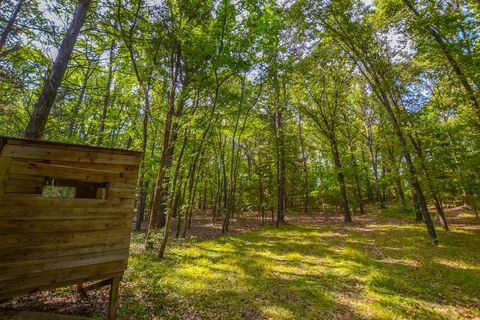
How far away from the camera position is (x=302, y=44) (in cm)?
1792

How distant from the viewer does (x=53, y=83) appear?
6.16 m

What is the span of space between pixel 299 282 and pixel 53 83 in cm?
959

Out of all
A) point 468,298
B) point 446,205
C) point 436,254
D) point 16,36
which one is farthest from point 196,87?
point 446,205

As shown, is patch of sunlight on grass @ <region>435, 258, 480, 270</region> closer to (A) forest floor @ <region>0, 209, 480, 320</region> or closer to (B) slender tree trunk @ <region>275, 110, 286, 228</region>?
(A) forest floor @ <region>0, 209, 480, 320</region>

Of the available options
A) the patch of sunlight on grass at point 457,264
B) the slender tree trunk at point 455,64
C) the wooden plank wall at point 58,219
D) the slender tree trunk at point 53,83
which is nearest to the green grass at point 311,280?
the patch of sunlight on grass at point 457,264

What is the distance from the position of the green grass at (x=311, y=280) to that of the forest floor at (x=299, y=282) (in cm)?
3

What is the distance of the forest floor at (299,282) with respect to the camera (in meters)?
5.80

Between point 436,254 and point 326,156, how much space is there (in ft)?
82.6

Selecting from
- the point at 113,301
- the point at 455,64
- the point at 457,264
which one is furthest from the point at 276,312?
the point at 455,64

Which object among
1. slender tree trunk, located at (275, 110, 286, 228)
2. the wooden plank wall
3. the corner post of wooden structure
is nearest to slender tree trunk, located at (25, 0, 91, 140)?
the wooden plank wall

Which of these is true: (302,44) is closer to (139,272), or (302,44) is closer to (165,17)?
(165,17)

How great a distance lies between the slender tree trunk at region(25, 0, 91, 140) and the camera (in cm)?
592

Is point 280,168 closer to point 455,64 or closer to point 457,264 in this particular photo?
point 457,264

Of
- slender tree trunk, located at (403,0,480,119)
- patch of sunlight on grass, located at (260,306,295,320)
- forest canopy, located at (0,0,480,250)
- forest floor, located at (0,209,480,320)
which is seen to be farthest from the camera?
slender tree trunk, located at (403,0,480,119)
